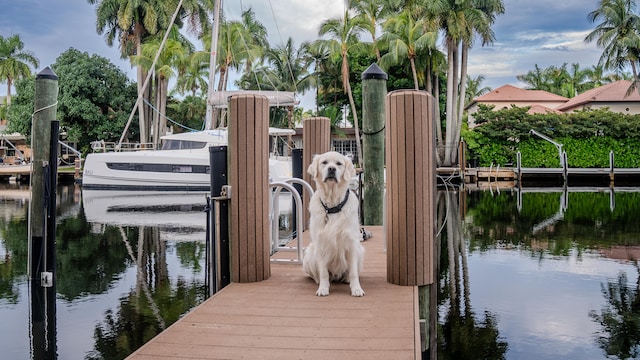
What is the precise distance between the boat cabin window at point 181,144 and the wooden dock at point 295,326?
25245mm

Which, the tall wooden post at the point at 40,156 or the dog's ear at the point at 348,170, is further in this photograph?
the tall wooden post at the point at 40,156

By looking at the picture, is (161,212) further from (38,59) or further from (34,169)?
(38,59)

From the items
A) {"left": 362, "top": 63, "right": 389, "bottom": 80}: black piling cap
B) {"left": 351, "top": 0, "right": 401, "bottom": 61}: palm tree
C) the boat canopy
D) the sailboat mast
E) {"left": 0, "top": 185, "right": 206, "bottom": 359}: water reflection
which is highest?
{"left": 351, "top": 0, "right": 401, "bottom": 61}: palm tree

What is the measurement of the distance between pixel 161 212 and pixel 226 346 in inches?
671

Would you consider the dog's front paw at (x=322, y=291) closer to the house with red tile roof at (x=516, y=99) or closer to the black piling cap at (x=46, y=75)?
the black piling cap at (x=46, y=75)

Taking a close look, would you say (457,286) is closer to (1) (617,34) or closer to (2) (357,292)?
(2) (357,292)

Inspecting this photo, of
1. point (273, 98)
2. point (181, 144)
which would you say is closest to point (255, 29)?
point (181, 144)

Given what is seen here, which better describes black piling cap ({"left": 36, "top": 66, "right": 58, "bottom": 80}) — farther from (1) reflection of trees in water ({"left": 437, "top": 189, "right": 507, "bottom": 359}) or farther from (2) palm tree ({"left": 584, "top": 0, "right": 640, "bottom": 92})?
(2) palm tree ({"left": 584, "top": 0, "right": 640, "bottom": 92})

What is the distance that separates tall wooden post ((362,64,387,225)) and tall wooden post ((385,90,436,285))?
2079 millimetres

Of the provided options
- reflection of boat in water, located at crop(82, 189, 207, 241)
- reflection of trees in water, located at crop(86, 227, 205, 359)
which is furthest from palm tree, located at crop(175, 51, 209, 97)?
reflection of trees in water, located at crop(86, 227, 205, 359)

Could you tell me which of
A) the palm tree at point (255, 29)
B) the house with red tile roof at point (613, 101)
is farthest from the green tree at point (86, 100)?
the house with red tile roof at point (613, 101)

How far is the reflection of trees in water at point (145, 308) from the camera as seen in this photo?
6133mm

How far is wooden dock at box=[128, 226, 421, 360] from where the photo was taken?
327 cm

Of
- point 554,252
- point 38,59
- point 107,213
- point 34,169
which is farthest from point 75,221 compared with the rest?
point 38,59
